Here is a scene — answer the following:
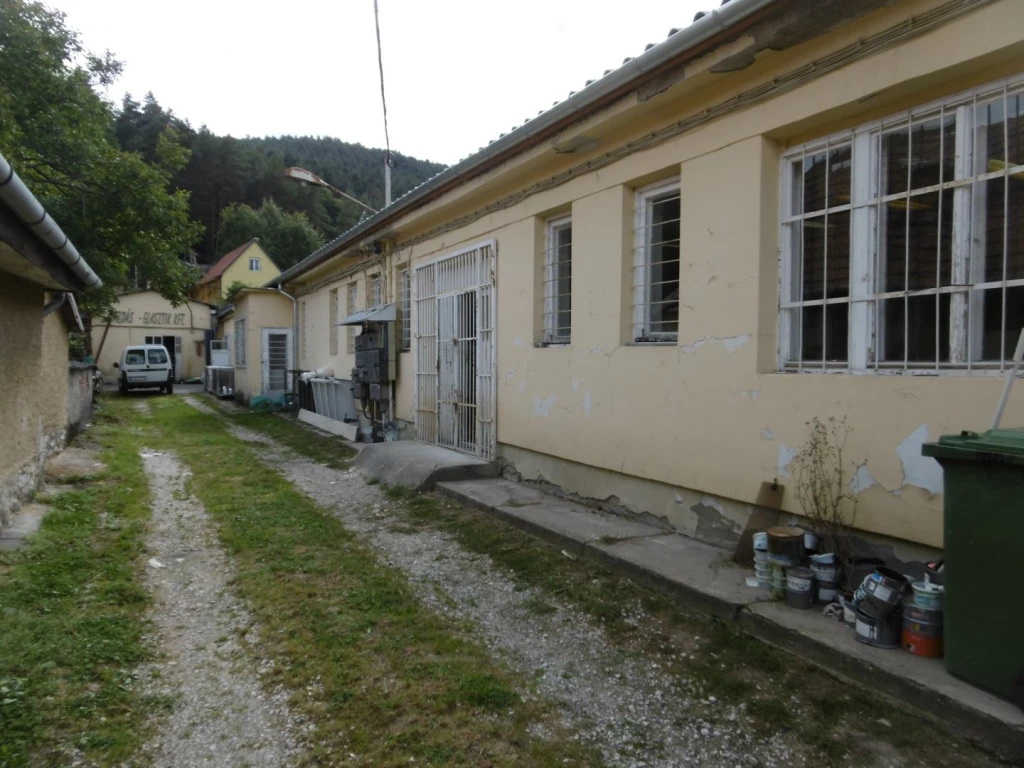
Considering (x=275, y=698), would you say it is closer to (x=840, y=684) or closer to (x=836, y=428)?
(x=840, y=684)

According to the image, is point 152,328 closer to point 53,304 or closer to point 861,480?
point 53,304

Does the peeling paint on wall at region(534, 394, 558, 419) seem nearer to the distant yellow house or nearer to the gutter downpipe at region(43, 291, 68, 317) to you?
the gutter downpipe at region(43, 291, 68, 317)

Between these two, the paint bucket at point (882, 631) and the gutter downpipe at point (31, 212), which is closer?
the paint bucket at point (882, 631)

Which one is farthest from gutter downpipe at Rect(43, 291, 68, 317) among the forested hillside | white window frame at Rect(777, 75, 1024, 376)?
the forested hillside

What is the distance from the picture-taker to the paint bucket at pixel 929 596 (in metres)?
2.94

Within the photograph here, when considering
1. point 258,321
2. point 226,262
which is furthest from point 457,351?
point 226,262

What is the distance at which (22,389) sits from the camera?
251 inches

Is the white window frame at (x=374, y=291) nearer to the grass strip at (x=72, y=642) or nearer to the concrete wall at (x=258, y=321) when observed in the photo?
the grass strip at (x=72, y=642)

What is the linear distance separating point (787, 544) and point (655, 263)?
276cm

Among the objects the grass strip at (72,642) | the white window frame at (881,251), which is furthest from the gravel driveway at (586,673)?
the white window frame at (881,251)

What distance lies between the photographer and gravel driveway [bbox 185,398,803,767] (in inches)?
106

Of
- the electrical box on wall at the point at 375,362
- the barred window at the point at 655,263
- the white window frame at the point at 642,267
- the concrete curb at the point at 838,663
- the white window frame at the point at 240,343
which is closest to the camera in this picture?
the concrete curb at the point at 838,663

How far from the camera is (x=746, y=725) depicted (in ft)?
9.20

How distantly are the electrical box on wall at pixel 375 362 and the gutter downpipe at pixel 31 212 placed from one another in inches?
212
